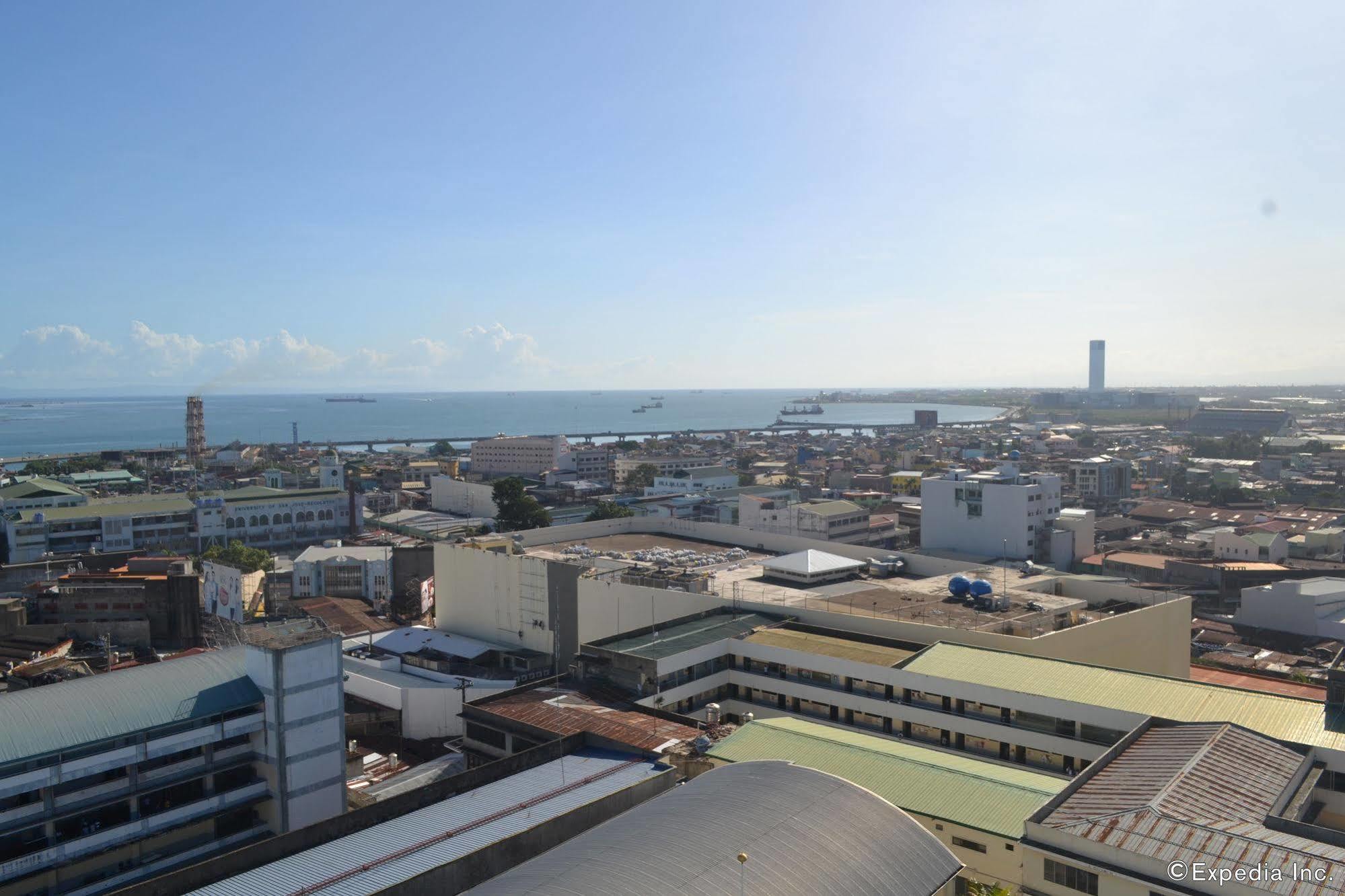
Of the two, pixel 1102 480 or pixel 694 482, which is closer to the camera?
pixel 694 482

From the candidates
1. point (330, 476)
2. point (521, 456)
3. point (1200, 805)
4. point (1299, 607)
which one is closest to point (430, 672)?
point (1200, 805)

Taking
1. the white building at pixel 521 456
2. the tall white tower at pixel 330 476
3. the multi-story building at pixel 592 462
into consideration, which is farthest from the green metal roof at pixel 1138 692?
the white building at pixel 521 456

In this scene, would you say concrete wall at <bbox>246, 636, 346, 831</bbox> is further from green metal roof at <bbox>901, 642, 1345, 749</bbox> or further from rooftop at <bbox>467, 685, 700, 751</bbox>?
green metal roof at <bbox>901, 642, 1345, 749</bbox>

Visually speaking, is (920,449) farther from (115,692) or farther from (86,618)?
(115,692)

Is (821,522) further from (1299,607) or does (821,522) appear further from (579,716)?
(579,716)

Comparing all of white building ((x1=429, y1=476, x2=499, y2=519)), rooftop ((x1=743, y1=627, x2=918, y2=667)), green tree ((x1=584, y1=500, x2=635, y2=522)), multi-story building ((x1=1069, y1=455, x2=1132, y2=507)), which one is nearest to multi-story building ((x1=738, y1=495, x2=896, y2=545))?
green tree ((x1=584, y1=500, x2=635, y2=522))
